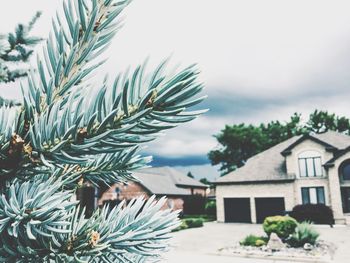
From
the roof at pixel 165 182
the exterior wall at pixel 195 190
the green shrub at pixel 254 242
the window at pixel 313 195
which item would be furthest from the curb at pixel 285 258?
the exterior wall at pixel 195 190

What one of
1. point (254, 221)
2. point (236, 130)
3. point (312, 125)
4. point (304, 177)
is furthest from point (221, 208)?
point (312, 125)

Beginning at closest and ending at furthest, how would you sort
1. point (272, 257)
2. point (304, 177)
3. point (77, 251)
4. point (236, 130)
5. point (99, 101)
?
point (99, 101), point (77, 251), point (272, 257), point (304, 177), point (236, 130)

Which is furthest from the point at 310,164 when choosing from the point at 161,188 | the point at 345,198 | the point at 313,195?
the point at 161,188

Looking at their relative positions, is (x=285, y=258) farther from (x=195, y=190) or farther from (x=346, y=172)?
(x=195, y=190)

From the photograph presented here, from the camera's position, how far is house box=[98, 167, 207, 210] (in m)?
35.8

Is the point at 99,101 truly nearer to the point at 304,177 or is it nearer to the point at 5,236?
the point at 5,236

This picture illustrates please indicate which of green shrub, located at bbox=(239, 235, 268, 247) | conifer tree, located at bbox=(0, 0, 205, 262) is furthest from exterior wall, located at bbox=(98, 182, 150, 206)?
conifer tree, located at bbox=(0, 0, 205, 262)

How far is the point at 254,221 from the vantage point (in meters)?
35.4

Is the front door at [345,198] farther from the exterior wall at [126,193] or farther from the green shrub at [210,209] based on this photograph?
the exterior wall at [126,193]

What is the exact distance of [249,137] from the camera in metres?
69.4

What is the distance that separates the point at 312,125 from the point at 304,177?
41.4m

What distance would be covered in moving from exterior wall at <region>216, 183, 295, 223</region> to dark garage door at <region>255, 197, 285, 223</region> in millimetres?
495

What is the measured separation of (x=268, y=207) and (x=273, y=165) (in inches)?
227

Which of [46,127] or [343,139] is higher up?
[343,139]
